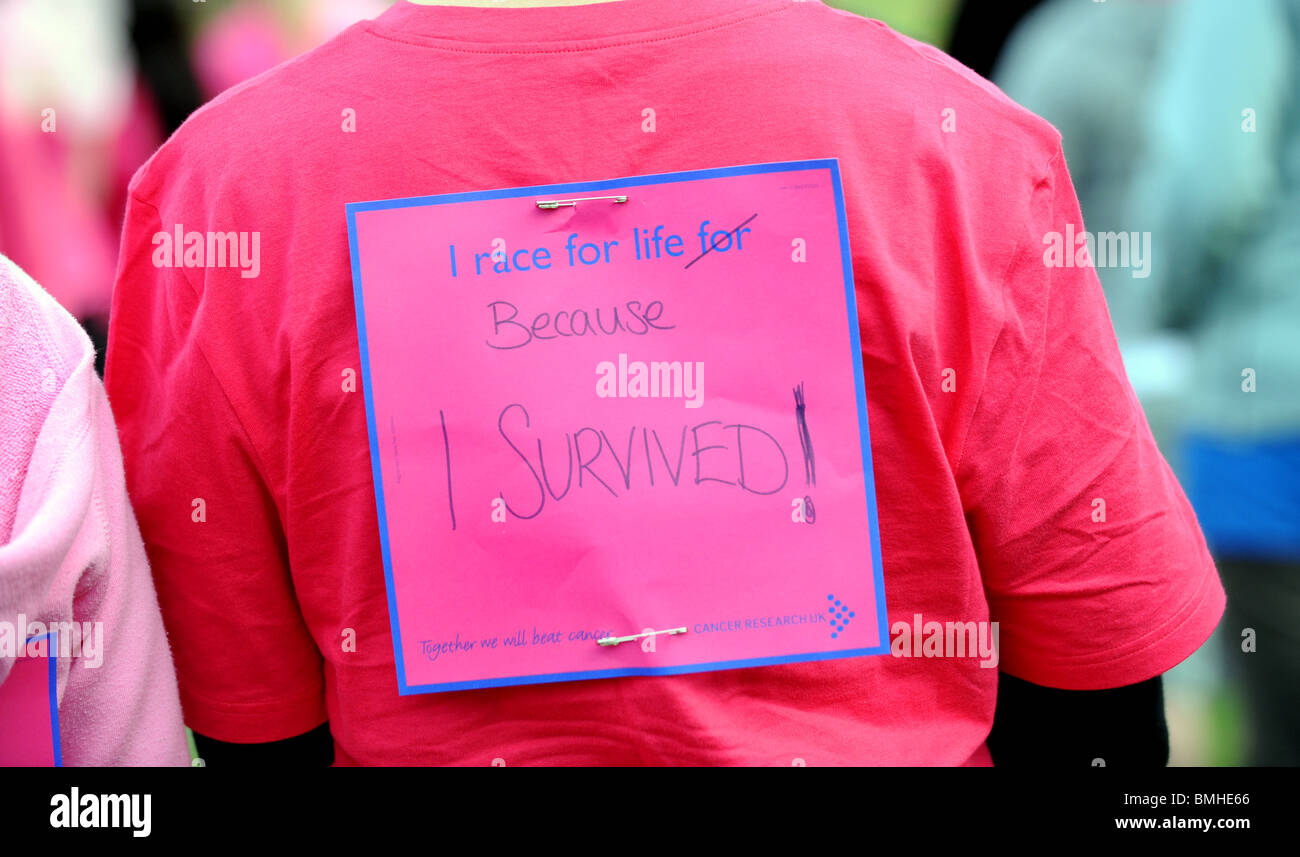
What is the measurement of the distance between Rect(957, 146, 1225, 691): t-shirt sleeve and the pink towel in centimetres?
61

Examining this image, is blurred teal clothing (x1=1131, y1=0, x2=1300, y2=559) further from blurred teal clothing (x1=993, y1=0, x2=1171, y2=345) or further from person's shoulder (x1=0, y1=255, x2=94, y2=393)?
person's shoulder (x1=0, y1=255, x2=94, y2=393)

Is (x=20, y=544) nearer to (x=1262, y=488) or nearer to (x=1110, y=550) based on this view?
(x=1110, y=550)

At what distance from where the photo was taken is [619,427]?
0.71 meters

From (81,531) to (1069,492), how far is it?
2.30 ft

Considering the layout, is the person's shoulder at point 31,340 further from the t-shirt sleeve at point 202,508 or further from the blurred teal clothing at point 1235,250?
the blurred teal clothing at point 1235,250

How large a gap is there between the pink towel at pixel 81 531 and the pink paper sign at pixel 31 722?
1 centimetres

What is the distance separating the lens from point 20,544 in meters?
0.70

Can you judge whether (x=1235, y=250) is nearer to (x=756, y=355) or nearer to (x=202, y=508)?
(x=756, y=355)

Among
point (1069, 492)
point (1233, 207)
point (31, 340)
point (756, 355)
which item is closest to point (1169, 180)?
point (1233, 207)

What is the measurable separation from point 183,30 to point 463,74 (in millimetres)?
641

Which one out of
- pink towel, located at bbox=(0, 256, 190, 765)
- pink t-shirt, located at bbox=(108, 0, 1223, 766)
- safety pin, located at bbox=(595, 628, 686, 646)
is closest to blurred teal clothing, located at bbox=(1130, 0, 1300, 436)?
pink t-shirt, located at bbox=(108, 0, 1223, 766)

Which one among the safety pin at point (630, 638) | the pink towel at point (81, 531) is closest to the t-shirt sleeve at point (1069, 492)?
the safety pin at point (630, 638)
